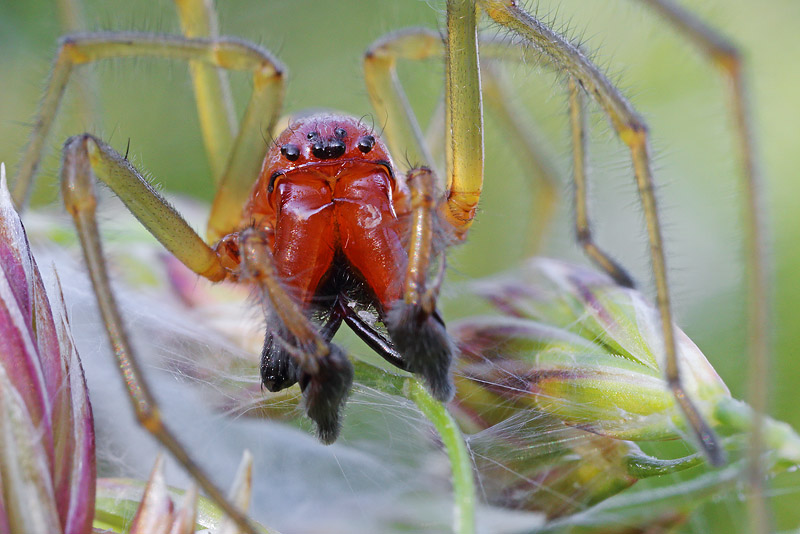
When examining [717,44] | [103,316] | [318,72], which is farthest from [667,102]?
[103,316]

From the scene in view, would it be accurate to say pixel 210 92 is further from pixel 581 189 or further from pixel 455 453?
pixel 455 453

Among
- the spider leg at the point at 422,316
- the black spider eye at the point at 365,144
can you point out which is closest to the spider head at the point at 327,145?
the black spider eye at the point at 365,144

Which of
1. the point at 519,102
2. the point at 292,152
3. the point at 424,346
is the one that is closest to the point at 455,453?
the point at 424,346

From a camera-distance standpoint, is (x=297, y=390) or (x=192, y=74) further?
(x=192, y=74)

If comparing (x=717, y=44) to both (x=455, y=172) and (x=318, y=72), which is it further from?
(x=318, y=72)

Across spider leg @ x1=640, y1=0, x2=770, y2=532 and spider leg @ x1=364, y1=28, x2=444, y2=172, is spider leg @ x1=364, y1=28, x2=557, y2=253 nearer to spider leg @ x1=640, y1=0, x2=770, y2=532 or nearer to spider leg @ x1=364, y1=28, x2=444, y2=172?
spider leg @ x1=364, y1=28, x2=444, y2=172

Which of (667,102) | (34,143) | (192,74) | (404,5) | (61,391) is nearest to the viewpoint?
(61,391)
